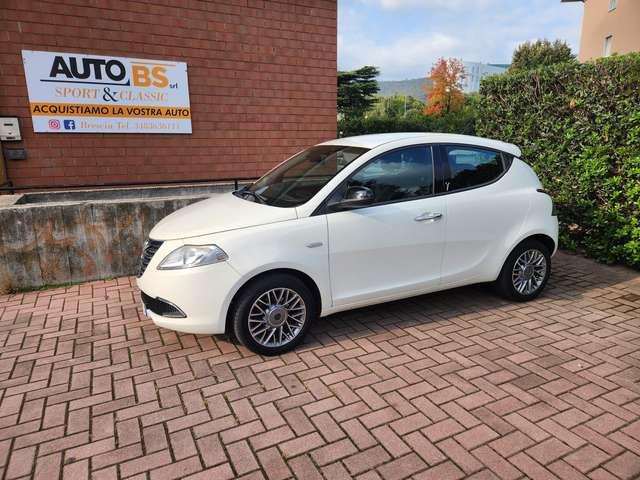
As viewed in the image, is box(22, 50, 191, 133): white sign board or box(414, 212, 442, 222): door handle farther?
box(22, 50, 191, 133): white sign board

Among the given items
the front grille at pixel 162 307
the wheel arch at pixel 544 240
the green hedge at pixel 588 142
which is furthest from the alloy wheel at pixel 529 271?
the front grille at pixel 162 307

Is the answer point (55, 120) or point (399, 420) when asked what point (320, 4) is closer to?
point (55, 120)

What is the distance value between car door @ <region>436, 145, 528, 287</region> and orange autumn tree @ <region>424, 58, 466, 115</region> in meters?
44.5

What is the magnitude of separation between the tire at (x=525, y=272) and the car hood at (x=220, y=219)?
235 centimetres

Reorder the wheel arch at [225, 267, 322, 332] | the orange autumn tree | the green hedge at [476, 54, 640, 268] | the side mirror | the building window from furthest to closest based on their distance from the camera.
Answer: the orange autumn tree, the building window, the green hedge at [476, 54, 640, 268], the side mirror, the wheel arch at [225, 267, 322, 332]

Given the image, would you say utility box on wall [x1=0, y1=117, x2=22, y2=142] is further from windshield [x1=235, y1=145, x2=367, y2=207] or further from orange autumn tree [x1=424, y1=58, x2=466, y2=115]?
orange autumn tree [x1=424, y1=58, x2=466, y2=115]

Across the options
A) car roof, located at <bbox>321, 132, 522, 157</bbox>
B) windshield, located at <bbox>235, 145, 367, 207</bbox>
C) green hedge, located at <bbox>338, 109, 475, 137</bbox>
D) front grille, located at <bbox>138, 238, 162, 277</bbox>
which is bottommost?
front grille, located at <bbox>138, 238, 162, 277</bbox>

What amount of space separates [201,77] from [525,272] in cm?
609

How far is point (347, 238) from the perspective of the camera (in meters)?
3.72

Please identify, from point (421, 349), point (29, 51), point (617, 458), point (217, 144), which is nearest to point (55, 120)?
point (29, 51)

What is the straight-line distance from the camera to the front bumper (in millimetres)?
3365

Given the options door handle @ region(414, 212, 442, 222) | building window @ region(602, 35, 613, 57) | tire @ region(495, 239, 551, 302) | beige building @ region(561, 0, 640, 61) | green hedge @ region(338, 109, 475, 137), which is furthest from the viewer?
building window @ region(602, 35, 613, 57)

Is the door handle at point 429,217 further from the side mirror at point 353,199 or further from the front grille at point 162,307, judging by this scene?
the front grille at point 162,307

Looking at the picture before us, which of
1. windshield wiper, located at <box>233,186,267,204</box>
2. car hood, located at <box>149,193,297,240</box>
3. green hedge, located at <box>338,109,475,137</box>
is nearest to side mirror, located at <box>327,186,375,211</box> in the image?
car hood, located at <box>149,193,297,240</box>
